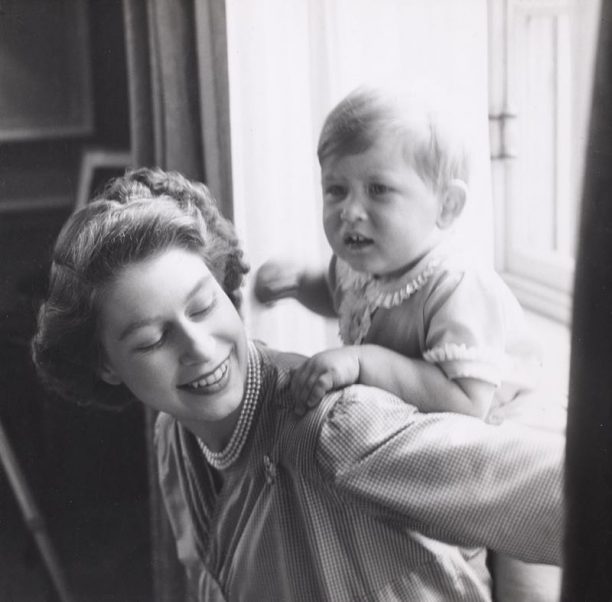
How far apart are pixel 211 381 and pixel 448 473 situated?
23 cm

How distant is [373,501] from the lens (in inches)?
28.9

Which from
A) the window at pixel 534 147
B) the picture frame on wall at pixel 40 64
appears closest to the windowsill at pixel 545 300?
the window at pixel 534 147

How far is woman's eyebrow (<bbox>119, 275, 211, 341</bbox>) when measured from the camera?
2.55 ft

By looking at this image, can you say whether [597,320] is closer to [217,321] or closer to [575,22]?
[575,22]

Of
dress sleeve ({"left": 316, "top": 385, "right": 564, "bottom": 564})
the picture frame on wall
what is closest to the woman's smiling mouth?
dress sleeve ({"left": 316, "top": 385, "right": 564, "bottom": 564})

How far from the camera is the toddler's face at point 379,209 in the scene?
0.77 m

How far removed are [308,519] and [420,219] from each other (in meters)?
0.29

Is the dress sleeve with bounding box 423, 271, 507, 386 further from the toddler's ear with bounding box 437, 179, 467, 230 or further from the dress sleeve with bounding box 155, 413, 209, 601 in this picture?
the dress sleeve with bounding box 155, 413, 209, 601

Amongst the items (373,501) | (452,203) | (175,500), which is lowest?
(175,500)

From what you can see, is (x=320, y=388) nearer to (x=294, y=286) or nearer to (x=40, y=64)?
(x=294, y=286)

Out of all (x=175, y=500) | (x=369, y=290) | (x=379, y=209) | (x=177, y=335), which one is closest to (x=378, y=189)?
(x=379, y=209)

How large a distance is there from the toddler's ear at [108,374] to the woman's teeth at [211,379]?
97 mm

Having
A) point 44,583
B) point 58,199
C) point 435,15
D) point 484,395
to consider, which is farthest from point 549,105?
point 44,583

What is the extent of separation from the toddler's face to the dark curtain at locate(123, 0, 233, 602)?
0.23 m
